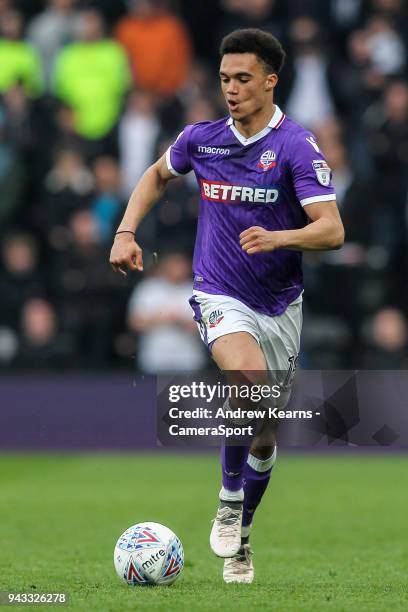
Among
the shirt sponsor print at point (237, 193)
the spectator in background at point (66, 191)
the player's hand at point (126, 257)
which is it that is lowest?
the spectator in background at point (66, 191)

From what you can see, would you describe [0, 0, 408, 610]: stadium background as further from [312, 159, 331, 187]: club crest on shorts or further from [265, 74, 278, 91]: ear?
[265, 74, 278, 91]: ear

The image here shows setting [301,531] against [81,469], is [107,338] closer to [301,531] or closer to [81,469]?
[81,469]

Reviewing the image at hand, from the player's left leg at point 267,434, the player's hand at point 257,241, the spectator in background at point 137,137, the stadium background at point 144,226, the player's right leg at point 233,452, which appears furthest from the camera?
the spectator in background at point 137,137

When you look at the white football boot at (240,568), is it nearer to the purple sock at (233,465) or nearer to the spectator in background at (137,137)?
the purple sock at (233,465)

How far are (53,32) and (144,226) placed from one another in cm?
323

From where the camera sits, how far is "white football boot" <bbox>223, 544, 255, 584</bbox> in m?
7.73

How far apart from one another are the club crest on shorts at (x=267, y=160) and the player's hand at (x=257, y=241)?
2.36 ft

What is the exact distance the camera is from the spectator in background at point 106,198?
51.2 feet

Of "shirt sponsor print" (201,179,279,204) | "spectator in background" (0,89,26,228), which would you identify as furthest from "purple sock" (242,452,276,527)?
"spectator in background" (0,89,26,228)

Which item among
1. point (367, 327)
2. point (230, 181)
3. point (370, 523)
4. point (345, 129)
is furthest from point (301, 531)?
point (345, 129)

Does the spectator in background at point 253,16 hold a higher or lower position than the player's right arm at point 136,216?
higher

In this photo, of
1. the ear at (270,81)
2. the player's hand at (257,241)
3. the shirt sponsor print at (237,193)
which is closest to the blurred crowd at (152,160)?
the shirt sponsor print at (237,193)

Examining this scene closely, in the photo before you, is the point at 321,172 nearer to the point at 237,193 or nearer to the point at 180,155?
the point at 237,193

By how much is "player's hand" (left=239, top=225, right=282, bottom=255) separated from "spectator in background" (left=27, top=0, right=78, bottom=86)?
1069 centimetres
